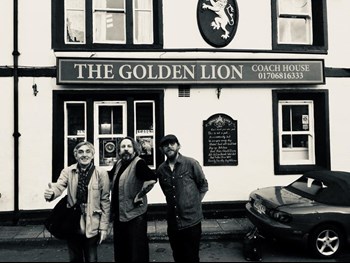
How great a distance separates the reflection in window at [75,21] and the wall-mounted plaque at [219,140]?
3.83 m

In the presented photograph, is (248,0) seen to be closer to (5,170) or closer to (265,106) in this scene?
(265,106)

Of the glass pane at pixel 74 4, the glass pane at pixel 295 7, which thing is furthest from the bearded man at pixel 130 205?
the glass pane at pixel 295 7

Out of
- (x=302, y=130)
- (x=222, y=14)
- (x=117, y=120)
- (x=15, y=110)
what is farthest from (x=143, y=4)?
(x=302, y=130)

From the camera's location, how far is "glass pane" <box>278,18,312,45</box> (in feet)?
29.1

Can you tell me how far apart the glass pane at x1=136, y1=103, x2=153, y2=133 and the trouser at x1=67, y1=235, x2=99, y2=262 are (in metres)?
4.59

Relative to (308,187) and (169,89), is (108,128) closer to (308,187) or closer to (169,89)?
(169,89)

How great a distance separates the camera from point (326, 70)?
8570mm

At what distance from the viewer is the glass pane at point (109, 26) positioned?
834 centimetres

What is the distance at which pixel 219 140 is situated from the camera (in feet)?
26.8

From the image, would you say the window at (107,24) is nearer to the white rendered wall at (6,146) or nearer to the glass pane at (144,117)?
the glass pane at (144,117)

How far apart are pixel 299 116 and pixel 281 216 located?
4106 mm

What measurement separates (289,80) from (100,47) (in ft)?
15.7

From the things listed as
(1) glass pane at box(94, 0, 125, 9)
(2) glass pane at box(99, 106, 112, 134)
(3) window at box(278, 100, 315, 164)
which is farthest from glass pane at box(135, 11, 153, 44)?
(3) window at box(278, 100, 315, 164)

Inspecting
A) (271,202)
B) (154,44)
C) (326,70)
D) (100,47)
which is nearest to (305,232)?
(271,202)
